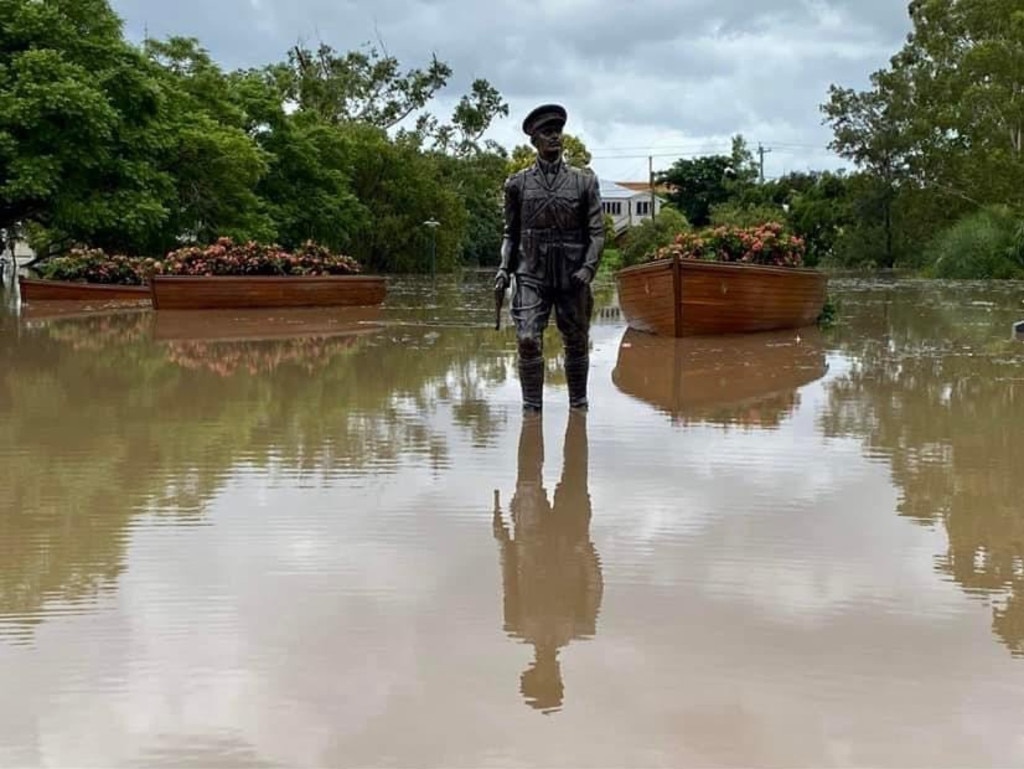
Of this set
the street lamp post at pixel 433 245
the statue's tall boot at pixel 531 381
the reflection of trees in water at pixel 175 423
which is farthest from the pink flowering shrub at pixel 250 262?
the street lamp post at pixel 433 245

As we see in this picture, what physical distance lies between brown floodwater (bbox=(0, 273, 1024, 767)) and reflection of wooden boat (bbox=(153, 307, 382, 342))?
609 centimetres

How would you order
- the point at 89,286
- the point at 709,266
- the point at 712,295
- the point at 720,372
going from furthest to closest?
the point at 89,286
the point at 712,295
the point at 709,266
the point at 720,372

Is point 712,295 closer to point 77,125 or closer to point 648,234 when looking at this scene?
point 77,125

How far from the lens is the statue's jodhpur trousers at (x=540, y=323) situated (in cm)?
735

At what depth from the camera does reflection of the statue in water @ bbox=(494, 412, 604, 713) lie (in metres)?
3.19

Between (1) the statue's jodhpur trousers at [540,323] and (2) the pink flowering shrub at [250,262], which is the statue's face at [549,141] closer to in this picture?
(1) the statue's jodhpur trousers at [540,323]

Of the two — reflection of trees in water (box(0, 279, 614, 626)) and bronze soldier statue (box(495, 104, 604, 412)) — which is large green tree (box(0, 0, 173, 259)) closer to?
reflection of trees in water (box(0, 279, 614, 626))

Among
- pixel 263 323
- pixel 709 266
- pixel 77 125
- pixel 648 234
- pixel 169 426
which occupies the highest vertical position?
pixel 77 125

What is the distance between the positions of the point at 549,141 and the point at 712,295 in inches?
265

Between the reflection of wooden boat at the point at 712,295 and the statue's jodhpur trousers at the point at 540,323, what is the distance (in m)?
5.43

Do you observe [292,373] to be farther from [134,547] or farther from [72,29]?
[72,29]

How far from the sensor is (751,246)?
47.0 feet

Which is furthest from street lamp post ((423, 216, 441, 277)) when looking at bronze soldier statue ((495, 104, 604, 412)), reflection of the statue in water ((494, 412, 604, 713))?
reflection of the statue in water ((494, 412, 604, 713))

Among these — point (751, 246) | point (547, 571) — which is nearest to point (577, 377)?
point (547, 571)
